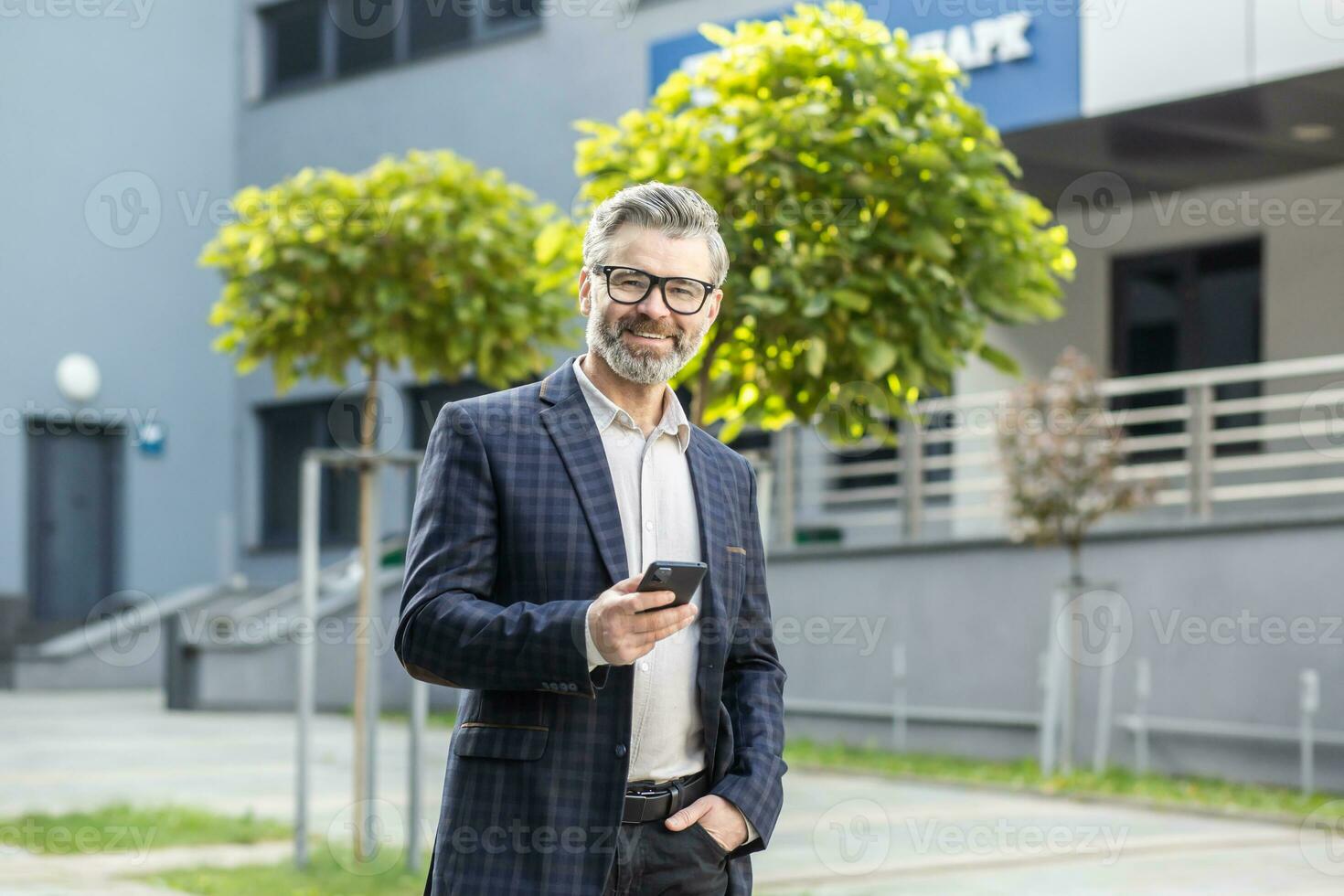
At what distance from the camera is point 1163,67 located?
506 inches

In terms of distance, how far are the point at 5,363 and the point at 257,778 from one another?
11296 millimetres

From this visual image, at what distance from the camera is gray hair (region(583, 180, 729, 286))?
3000 millimetres

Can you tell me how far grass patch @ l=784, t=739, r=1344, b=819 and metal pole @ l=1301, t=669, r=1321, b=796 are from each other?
0.13 metres

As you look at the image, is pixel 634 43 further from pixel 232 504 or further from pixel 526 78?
pixel 232 504

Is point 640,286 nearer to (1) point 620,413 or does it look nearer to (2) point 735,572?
(1) point 620,413

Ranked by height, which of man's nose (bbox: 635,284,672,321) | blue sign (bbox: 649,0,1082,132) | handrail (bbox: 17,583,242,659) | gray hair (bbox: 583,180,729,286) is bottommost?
handrail (bbox: 17,583,242,659)

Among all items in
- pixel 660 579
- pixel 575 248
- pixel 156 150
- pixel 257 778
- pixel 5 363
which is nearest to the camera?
pixel 660 579

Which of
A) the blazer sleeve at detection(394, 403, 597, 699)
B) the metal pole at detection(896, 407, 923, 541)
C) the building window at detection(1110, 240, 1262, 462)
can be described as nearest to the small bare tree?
the metal pole at detection(896, 407, 923, 541)

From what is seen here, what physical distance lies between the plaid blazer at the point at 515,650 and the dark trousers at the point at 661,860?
6 centimetres

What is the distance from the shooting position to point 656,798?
9.59ft

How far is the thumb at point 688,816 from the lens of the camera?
2.93m

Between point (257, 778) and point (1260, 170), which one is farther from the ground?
point (1260, 170)

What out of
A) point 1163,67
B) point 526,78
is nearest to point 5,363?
point 526,78

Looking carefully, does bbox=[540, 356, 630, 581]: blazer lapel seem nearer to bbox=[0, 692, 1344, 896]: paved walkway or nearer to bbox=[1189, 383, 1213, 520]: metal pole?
bbox=[0, 692, 1344, 896]: paved walkway
